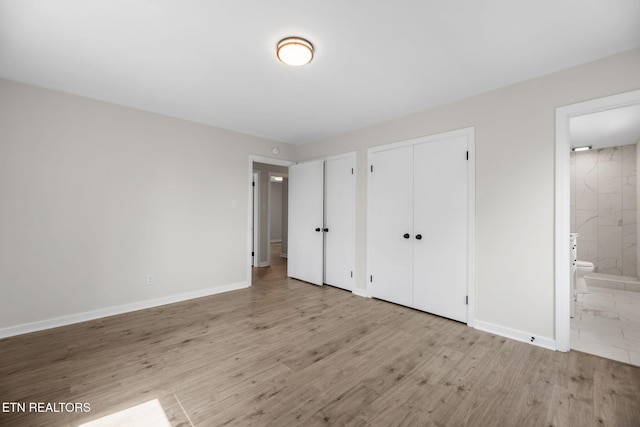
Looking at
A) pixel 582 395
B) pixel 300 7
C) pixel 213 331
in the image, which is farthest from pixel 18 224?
pixel 582 395

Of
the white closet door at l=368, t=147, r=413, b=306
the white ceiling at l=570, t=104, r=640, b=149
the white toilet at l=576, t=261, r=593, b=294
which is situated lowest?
the white toilet at l=576, t=261, r=593, b=294

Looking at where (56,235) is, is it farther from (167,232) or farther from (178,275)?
(178,275)

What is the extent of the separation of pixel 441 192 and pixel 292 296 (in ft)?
8.22

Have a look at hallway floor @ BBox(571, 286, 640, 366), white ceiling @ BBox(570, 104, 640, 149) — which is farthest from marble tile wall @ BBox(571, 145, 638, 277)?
hallway floor @ BBox(571, 286, 640, 366)

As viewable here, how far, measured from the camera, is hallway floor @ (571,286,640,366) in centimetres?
234

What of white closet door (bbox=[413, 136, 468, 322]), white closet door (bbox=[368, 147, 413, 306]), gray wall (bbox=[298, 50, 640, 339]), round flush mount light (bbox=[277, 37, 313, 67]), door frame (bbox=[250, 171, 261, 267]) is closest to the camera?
round flush mount light (bbox=[277, 37, 313, 67])

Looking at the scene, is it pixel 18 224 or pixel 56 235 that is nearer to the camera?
pixel 18 224

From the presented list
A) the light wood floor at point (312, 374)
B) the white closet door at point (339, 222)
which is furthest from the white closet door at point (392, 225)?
the light wood floor at point (312, 374)

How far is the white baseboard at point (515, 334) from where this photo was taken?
7.86 feet

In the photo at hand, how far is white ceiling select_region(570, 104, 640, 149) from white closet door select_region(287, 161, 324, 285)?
137 inches

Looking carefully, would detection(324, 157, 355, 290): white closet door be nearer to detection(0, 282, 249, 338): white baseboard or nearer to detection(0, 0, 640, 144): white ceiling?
detection(0, 0, 640, 144): white ceiling

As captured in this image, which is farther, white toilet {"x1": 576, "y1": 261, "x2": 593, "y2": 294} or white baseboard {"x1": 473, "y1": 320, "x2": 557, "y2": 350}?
white toilet {"x1": 576, "y1": 261, "x2": 593, "y2": 294}

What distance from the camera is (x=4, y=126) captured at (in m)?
2.57

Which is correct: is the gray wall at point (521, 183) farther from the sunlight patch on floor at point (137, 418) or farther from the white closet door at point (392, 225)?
the sunlight patch on floor at point (137, 418)
